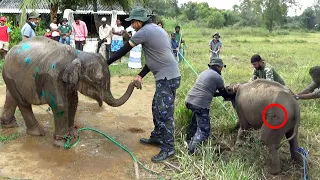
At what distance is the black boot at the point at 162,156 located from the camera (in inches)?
194

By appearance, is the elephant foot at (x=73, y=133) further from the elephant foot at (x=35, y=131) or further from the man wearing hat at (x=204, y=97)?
the man wearing hat at (x=204, y=97)

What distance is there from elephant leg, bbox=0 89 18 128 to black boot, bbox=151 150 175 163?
8.32ft

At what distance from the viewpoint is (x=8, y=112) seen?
6027 millimetres

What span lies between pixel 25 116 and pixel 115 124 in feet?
4.88

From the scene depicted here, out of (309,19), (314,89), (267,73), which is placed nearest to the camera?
(267,73)

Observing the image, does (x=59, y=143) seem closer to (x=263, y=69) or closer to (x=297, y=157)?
(x=297, y=157)

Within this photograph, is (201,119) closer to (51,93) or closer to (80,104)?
(51,93)

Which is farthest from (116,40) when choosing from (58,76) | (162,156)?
(162,156)

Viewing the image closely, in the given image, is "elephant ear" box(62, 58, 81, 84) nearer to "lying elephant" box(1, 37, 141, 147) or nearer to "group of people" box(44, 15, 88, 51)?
"lying elephant" box(1, 37, 141, 147)

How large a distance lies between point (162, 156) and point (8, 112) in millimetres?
2691

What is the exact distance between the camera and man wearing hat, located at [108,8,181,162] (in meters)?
4.78

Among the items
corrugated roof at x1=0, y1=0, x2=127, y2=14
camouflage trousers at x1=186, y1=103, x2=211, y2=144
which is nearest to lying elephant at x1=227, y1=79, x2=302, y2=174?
camouflage trousers at x1=186, y1=103, x2=211, y2=144

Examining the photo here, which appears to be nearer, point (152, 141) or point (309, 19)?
point (152, 141)

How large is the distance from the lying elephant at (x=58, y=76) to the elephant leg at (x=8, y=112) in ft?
1.79
